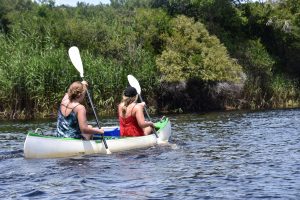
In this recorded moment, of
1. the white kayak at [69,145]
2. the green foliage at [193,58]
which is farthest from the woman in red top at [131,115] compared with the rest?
the green foliage at [193,58]

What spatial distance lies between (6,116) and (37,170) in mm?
16217

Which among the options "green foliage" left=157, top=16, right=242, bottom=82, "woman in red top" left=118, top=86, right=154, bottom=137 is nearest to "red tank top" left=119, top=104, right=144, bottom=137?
"woman in red top" left=118, top=86, right=154, bottom=137

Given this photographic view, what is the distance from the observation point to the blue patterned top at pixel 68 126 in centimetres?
1218

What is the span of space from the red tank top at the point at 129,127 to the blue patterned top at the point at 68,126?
5.59ft

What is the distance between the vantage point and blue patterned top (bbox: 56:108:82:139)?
1218 centimetres

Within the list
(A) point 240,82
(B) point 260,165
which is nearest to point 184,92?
(A) point 240,82

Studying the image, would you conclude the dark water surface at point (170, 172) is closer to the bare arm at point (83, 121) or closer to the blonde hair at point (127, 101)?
the bare arm at point (83, 121)

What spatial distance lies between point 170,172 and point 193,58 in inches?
901

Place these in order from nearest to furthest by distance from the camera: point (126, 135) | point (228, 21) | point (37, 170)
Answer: point (37, 170), point (126, 135), point (228, 21)

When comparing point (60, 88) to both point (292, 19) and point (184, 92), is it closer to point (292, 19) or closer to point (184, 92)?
point (184, 92)

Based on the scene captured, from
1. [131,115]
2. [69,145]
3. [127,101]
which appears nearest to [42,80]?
[131,115]

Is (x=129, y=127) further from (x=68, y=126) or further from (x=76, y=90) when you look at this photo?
(x=76, y=90)

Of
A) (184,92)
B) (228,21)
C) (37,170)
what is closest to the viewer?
(37,170)

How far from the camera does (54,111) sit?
27.3 metres
